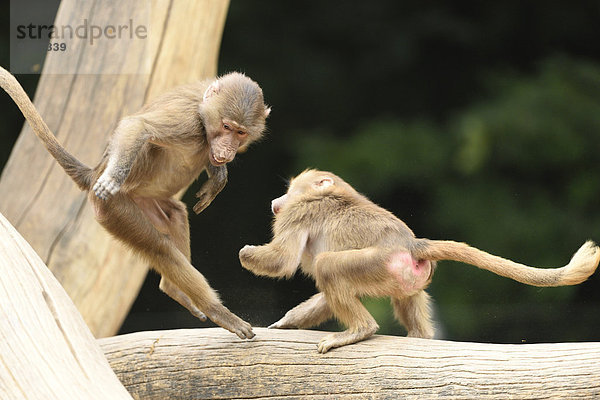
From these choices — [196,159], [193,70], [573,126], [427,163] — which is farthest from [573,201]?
[196,159]

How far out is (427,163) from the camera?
603 centimetres

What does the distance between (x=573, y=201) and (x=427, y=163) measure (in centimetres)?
118

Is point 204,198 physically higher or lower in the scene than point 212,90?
lower

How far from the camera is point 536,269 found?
280 cm

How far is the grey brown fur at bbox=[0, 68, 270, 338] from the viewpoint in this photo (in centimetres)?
324

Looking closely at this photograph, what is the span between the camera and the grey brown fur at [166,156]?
3.24 m

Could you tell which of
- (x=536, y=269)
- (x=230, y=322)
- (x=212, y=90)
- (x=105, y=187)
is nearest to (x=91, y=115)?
(x=212, y=90)

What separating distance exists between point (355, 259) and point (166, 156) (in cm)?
107

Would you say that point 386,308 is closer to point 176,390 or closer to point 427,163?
point 427,163

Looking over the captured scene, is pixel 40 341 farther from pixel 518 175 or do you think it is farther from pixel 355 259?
pixel 518 175

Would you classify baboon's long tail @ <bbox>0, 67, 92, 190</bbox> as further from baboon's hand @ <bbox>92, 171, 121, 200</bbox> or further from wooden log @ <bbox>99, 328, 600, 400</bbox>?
wooden log @ <bbox>99, 328, 600, 400</bbox>

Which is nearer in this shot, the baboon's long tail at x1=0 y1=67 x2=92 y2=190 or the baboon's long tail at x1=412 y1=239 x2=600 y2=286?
the baboon's long tail at x1=412 y1=239 x2=600 y2=286

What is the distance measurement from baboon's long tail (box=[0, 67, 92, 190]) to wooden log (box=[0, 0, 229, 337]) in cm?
107

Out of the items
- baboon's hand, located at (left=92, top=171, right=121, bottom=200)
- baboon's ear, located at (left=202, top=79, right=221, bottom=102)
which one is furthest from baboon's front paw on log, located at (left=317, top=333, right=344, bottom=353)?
baboon's ear, located at (left=202, top=79, right=221, bottom=102)
